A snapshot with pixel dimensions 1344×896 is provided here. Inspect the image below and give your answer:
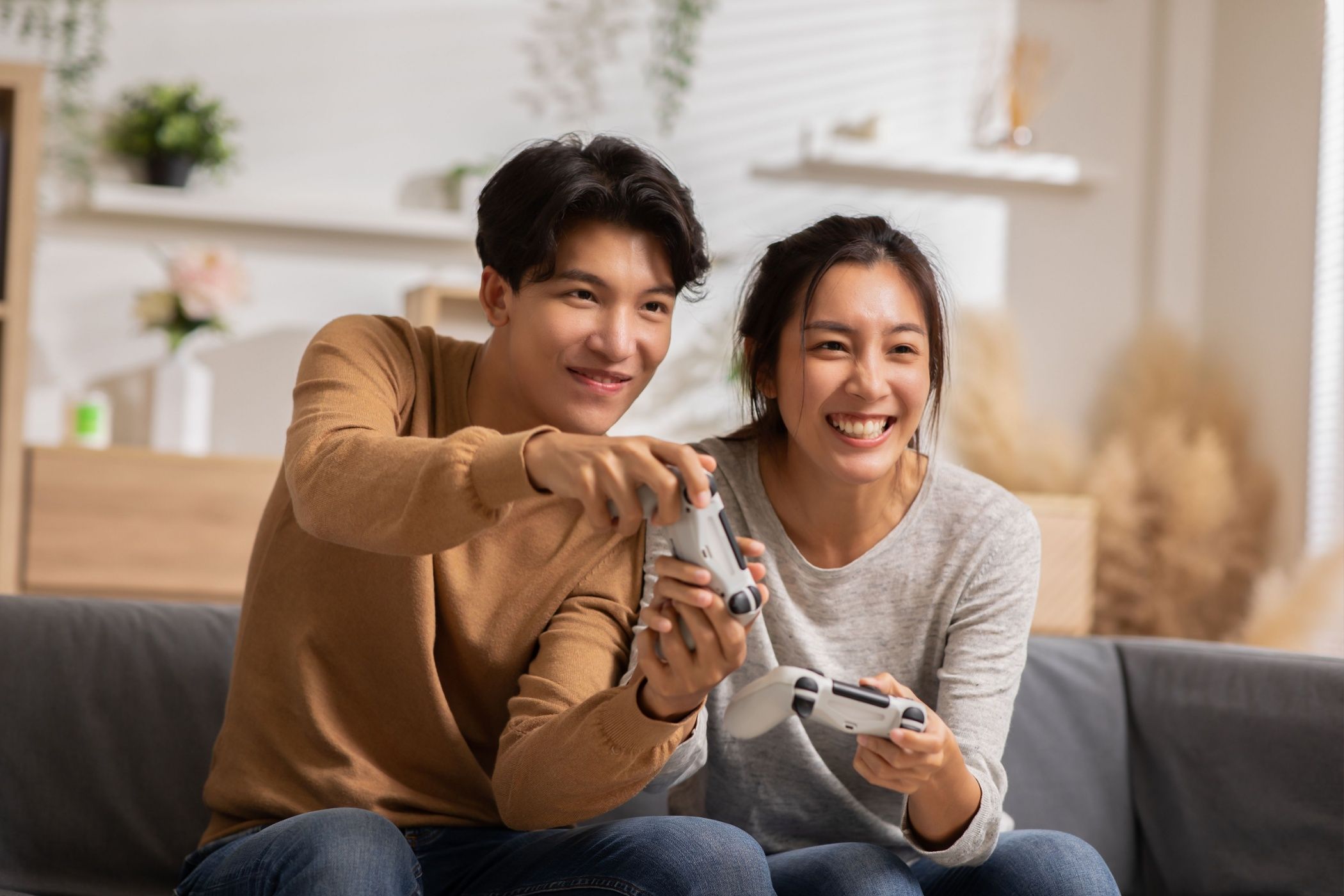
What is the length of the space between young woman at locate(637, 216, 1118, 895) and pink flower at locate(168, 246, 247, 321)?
200 cm

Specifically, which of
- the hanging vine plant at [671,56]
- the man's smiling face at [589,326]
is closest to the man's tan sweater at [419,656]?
the man's smiling face at [589,326]

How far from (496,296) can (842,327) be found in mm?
405

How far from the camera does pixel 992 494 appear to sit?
5.30 feet

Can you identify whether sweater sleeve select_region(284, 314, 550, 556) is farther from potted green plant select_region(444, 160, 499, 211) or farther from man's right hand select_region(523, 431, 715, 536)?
potted green plant select_region(444, 160, 499, 211)

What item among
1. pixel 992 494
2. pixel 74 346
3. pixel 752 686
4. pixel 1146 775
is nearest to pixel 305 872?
pixel 752 686

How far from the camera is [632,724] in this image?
1246mm

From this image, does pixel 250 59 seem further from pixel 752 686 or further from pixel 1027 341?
pixel 752 686

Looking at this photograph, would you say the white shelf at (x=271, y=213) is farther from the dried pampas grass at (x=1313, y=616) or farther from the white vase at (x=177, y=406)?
the dried pampas grass at (x=1313, y=616)

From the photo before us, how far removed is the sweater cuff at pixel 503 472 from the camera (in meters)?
1.06

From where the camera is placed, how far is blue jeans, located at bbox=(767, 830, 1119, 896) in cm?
133

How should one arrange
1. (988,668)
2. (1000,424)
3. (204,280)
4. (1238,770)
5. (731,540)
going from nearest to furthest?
(731,540) → (988,668) → (1238,770) → (204,280) → (1000,424)

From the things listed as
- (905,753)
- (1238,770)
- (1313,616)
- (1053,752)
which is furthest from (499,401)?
(1313,616)

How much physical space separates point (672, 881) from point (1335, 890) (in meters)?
1.06

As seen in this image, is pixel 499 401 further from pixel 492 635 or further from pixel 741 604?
pixel 741 604
